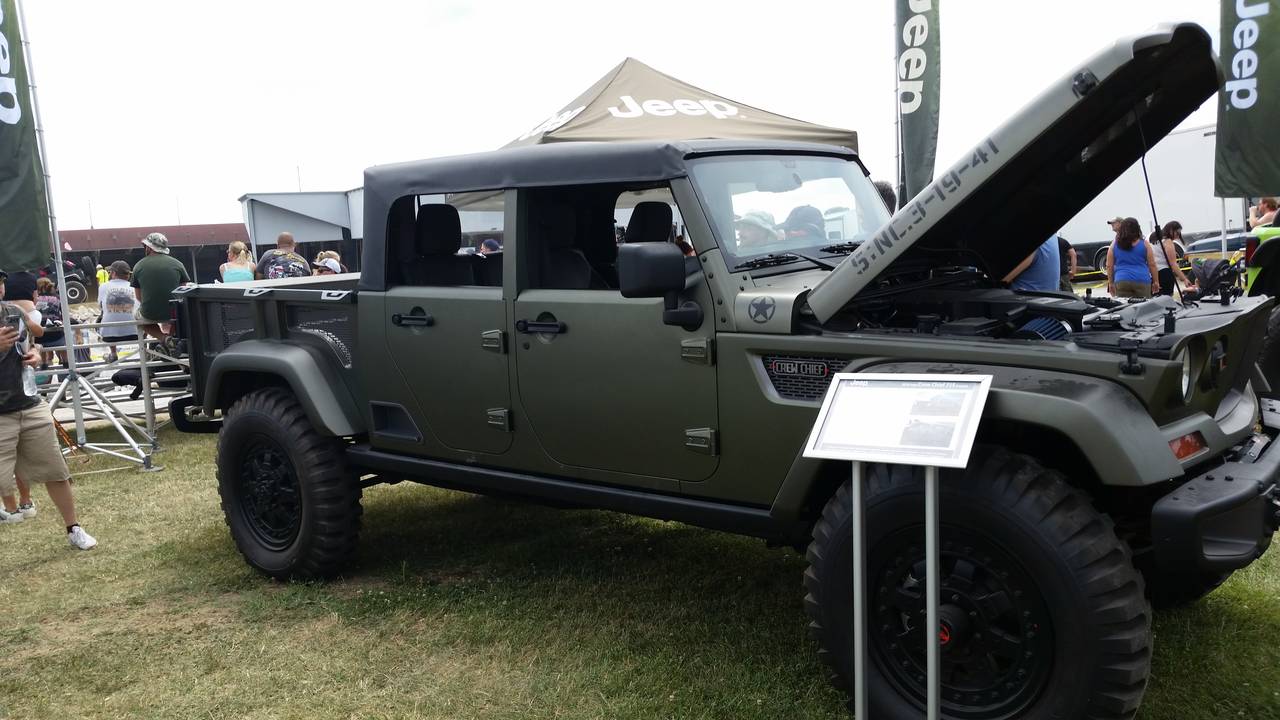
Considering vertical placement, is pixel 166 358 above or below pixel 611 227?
below

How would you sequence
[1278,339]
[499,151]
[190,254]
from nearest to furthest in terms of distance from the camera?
[499,151]
[1278,339]
[190,254]

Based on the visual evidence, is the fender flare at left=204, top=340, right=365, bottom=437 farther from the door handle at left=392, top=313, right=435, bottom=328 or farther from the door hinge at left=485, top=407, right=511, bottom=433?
the door hinge at left=485, top=407, right=511, bottom=433

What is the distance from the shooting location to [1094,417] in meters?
2.84

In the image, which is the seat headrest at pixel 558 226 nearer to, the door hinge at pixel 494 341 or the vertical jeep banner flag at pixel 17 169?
the door hinge at pixel 494 341

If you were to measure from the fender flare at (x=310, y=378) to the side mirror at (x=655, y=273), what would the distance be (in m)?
1.95

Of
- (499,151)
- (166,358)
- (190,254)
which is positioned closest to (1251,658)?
(499,151)

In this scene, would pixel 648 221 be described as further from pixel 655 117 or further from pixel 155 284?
Answer: pixel 155 284

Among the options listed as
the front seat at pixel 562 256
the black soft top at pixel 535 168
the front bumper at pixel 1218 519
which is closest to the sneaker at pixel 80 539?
the black soft top at pixel 535 168

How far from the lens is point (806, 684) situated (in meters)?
3.80

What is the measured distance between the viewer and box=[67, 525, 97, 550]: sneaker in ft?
20.5

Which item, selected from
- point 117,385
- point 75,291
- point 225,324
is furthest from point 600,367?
point 75,291

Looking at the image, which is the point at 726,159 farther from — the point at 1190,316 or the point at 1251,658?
the point at 1251,658

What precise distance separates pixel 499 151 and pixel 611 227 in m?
0.78

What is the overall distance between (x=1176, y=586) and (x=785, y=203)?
7.34 feet
